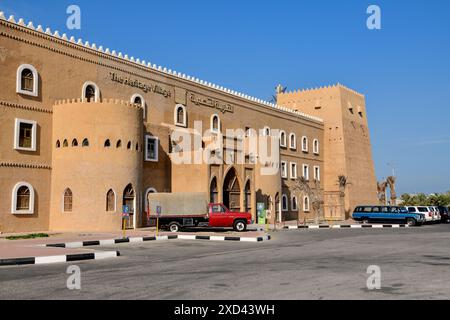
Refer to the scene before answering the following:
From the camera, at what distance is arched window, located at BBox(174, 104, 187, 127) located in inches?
1374

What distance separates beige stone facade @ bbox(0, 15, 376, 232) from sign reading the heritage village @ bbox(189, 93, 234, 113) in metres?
0.23

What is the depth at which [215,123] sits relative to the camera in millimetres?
38750

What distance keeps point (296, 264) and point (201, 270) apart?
2.43 m

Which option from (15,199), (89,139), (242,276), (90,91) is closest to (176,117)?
(90,91)

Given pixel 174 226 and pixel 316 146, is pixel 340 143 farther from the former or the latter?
pixel 174 226

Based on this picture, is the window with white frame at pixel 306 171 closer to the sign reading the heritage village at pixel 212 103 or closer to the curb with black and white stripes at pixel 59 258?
the sign reading the heritage village at pixel 212 103

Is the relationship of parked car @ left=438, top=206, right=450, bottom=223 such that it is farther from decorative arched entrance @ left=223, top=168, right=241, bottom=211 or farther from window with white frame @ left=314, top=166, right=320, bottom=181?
decorative arched entrance @ left=223, top=168, right=241, bottom=211

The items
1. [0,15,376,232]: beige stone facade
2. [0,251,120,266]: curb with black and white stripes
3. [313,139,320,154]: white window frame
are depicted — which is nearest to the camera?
[0,251,120,266]: curb with black and white stripes

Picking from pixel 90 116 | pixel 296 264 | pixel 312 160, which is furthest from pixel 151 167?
pixel 312 160

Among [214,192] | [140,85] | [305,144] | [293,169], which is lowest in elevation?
[214,192]

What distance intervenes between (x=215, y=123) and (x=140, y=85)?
8426 millimetres

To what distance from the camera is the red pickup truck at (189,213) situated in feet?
83.3

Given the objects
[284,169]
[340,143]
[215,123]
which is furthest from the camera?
[340,143]

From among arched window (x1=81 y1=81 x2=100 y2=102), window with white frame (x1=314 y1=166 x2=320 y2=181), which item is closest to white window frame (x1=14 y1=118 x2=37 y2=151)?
arched window (x1=81 y1=81 x2=100 y2=102)
